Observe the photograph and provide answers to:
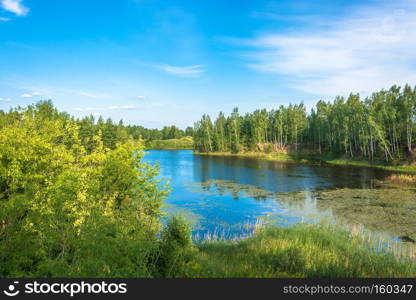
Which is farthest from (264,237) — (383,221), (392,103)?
(392,103)

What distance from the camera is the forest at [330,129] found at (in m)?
65.5

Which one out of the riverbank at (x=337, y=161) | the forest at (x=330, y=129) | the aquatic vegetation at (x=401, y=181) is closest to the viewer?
the aquatic vegetation at (x=401, y=181)

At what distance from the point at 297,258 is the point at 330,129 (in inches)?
3535

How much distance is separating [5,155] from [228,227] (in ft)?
57.8

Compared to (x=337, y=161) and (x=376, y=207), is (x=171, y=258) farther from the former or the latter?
(x=337, y=161)

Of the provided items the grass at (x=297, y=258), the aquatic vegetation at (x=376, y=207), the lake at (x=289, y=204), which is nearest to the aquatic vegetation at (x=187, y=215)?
the lake at (x=289, y=204)

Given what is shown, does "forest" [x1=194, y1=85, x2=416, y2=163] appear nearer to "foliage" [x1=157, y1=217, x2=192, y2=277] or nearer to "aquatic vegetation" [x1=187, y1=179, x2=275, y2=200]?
"aquatic vegetation" [x1=187, y1=179, x2=275, y2=200]

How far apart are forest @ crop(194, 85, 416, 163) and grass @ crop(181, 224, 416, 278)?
58559 mm

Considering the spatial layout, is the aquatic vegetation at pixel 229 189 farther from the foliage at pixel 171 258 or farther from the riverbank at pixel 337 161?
the riverbank at pixel 337 161

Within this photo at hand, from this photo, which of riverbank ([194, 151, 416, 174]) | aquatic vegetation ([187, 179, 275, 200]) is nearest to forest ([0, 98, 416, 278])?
aquatic vegetation ([187, 179, 275, 200])

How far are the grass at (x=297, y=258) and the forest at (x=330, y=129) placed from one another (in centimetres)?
5856

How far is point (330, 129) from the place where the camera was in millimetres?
93188

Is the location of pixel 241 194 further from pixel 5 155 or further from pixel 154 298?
pixel 154 298

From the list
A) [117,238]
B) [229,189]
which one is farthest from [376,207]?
[117,238]
